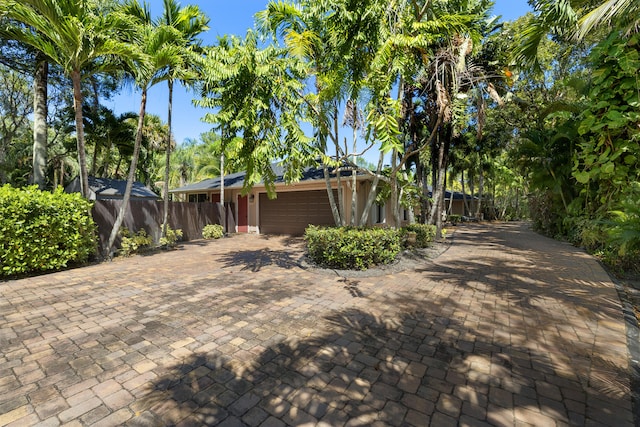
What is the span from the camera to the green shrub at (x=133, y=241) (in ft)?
29.0

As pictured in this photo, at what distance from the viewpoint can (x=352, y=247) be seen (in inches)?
253

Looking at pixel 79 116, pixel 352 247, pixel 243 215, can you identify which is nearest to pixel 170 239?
pixel 79 116

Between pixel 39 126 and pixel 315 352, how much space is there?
39.9 feet

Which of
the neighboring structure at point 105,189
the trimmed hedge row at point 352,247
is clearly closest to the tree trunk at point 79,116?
the trimmed hedge row at point 352,247

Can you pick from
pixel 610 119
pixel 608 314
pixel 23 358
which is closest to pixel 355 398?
pixel 23 358

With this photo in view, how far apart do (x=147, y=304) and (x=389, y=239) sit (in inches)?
206

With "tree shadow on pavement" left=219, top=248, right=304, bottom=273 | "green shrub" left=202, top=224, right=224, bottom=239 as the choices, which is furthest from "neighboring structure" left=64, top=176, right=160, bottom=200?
"tree shadow on pavement" left=219, top=248, right=304, bottom=273

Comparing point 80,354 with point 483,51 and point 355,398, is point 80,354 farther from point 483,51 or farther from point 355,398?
point 483,51

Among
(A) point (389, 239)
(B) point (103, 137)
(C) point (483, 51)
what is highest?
(C) point (483, 51)

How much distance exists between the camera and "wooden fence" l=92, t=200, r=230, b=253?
28.3 feet

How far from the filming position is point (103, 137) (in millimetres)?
14578

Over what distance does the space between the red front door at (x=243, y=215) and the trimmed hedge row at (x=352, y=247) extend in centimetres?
926

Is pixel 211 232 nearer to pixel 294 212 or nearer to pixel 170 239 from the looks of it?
pixel 170 239

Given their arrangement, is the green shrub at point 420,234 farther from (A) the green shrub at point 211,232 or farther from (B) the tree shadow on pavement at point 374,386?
(A) the green shrub at point 211,232
